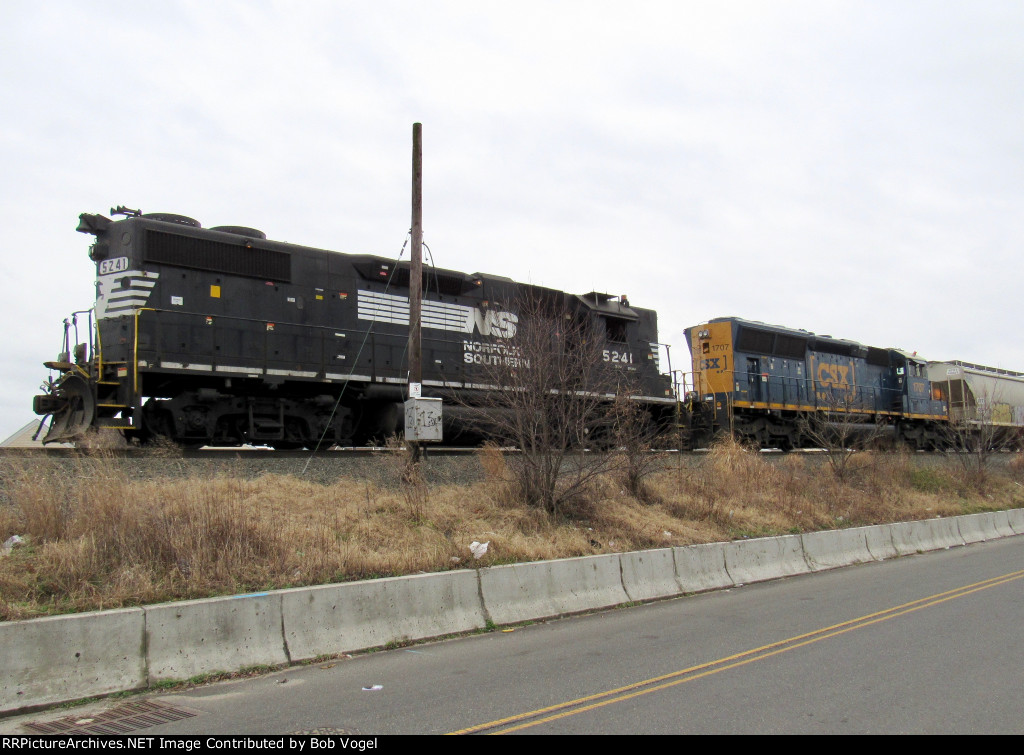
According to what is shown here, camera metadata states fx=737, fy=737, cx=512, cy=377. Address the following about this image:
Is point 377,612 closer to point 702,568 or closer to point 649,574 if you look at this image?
point 649,574

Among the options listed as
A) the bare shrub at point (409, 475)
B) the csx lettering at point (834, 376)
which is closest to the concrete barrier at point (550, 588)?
the bare shrub at point (409, 475)

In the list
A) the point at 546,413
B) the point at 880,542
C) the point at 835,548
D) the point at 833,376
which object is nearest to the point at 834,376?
the point at 833,376

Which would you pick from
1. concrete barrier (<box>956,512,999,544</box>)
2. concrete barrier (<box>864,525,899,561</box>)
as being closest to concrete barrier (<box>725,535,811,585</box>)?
concrete barrier (<box>864,525,899,561</box>)

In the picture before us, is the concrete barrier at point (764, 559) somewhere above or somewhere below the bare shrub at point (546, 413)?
below

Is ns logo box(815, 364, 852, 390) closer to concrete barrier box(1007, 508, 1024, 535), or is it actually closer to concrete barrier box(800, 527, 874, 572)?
concrete barrier box(1007, 508, 1024, 535)

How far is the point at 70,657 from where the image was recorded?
200 inches

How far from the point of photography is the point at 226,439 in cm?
1227

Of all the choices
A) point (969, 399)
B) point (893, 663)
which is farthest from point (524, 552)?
point (969, 399)

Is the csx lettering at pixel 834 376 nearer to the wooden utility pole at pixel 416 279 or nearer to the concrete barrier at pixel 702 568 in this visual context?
the concrete barrier at pixel 702 568

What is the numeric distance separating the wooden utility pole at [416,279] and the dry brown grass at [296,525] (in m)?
1.25

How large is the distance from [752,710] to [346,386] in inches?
393

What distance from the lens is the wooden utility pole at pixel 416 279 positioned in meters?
10.8

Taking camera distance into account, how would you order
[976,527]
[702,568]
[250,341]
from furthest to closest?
[976,527], [250,341], [702,568]

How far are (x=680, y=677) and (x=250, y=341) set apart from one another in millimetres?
9691
